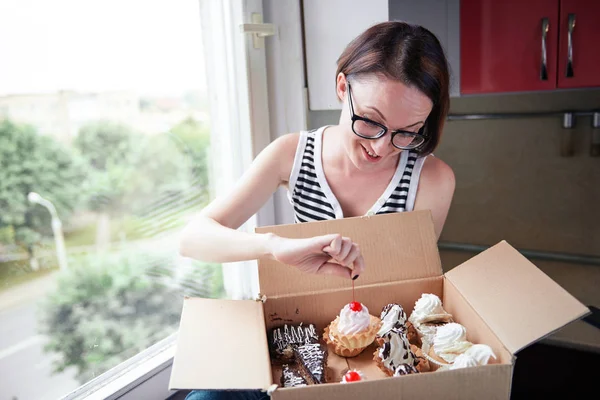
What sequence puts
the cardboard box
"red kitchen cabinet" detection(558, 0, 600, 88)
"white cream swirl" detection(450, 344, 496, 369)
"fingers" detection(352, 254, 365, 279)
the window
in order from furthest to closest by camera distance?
"red kitchen cabinet" detection(558, 0, 600, 88), the window, "fingers" detection(352, 254, 365, 279), "white cream swirl" detection(450, 344, 496, 369), the cardboard box

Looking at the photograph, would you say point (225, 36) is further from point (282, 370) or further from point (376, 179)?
point (282, 370)

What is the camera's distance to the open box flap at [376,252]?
3.63 ft

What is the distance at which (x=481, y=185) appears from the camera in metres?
2.16

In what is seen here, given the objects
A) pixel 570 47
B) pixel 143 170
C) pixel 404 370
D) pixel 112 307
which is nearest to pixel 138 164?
pixel 143 170

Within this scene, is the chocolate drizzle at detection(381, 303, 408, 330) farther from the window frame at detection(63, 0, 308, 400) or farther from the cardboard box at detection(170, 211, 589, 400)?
the window frame at detection(63, 0, 308, 400)

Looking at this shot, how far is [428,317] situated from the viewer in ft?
3.54

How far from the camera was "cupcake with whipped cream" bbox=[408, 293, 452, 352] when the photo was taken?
106cm

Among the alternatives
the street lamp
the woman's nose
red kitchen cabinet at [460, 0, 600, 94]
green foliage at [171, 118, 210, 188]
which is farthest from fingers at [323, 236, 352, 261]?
red kitchen cabinet at [460, 0, 600, 94]

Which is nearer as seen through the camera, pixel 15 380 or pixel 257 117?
pixel 15 380

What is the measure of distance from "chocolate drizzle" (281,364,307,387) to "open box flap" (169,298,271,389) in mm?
68

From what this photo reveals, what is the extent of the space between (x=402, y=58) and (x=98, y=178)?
91 cm

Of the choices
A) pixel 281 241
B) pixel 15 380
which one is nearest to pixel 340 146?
pixel 281 241

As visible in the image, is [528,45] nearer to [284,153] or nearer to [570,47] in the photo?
[570,47]

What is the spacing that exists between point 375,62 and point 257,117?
2.53 ft
